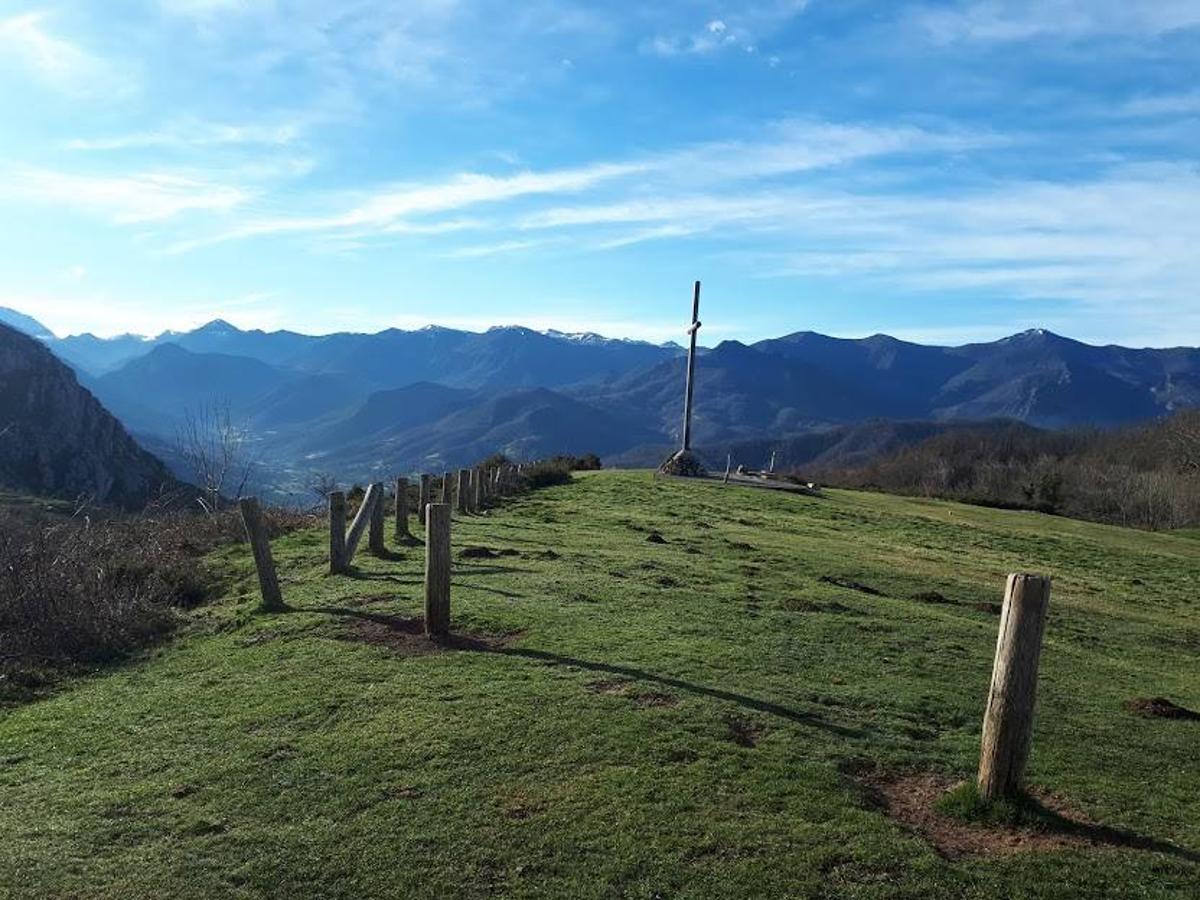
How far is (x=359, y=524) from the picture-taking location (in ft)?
61.7

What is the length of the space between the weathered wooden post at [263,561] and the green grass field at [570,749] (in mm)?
377

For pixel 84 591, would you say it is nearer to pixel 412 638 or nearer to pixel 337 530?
pixel 337 530

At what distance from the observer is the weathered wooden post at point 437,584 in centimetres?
1284

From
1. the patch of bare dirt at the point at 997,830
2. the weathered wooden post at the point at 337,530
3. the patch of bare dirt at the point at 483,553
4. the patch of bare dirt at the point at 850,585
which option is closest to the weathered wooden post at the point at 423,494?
the patch of bare dirt at the point at 483,553

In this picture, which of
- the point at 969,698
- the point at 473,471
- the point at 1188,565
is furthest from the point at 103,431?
the point at 969,698

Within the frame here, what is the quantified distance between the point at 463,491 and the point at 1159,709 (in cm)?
2070

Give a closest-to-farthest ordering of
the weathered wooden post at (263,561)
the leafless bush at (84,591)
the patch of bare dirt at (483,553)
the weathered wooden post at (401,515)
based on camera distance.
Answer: the leafless bush at (84,591) < the weathered wooden post at (263,561) < the patch of bare dirt at (483,553) < the weathered wooden post at (401,515)

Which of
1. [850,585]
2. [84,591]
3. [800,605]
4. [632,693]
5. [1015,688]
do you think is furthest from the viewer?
[850,585]

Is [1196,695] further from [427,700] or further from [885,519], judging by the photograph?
[885,519]

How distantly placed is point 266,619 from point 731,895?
395 inches

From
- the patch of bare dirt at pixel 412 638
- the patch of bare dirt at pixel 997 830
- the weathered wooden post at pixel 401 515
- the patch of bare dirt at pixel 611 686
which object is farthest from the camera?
the weathered wooden post at pixel 401 515

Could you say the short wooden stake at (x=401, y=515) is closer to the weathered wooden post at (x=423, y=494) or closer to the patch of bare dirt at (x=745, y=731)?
the weathered wooden post at (x=423, y=494)

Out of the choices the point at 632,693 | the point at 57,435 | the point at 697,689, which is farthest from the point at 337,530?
the point at 57,435

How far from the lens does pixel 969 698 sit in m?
11.4
